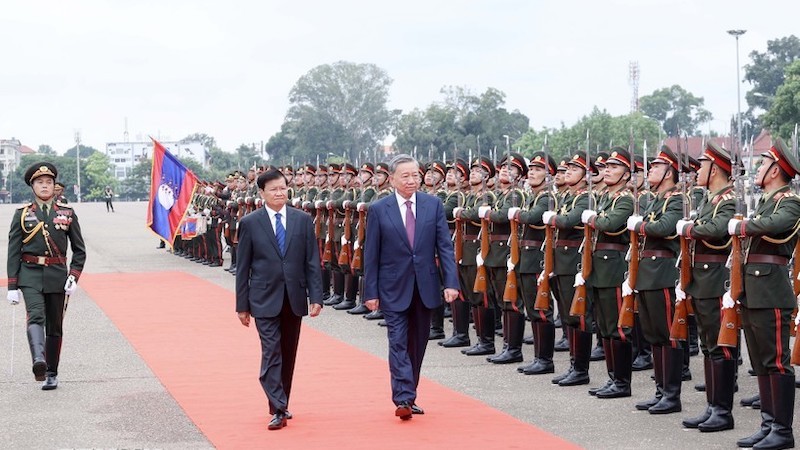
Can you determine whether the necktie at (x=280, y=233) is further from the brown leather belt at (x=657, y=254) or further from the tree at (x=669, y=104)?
the tree at (x=669, y=104)

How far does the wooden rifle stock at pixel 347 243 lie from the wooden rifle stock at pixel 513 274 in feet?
16.3

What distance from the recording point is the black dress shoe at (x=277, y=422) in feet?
27.3

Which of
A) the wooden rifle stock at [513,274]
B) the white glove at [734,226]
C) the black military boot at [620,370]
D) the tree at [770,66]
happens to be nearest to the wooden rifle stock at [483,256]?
the wooden rifle stock at [513,274]

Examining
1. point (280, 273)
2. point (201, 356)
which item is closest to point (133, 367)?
point (201, 356)

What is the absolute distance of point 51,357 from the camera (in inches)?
403

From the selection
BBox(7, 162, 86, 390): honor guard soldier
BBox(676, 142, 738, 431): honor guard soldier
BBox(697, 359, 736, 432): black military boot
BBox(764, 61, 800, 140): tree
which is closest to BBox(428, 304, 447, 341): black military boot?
BBox(7, 162, 86, 390): honor guard soldier

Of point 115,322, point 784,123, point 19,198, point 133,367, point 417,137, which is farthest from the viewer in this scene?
point 19,198

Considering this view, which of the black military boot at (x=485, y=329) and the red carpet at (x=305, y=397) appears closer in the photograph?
the red carpet at (x=305, y=397)

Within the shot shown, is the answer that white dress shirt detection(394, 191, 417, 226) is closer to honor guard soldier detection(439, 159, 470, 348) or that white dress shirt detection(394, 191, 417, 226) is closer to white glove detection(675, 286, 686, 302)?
white glove detection(675, 286, 686, 302)

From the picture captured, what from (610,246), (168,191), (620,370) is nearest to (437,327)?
(610,246)

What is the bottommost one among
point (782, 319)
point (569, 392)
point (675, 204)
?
point (569, 392)

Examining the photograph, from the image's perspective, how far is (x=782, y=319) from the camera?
7.66 meters

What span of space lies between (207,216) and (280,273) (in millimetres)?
17193

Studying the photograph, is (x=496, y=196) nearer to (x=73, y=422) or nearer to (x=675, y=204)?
(x=675, y=204)
